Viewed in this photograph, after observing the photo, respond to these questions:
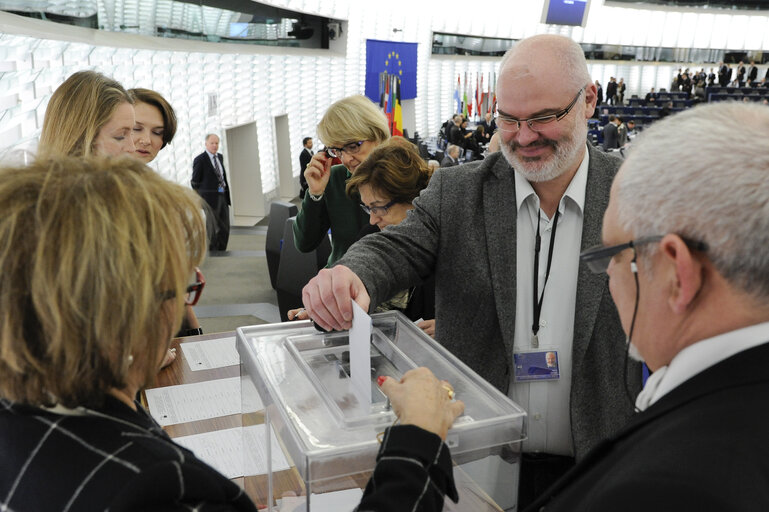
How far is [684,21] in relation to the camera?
27.7 meters

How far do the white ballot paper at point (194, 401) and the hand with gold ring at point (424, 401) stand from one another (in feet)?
2.67

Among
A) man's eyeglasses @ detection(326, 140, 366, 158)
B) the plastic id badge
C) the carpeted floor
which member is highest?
man's eyeglasses @ detection(326, 140, 366, 158)

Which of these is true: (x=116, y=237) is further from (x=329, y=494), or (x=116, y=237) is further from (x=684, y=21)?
(x=684, y=21)

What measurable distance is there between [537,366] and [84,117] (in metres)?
1.75

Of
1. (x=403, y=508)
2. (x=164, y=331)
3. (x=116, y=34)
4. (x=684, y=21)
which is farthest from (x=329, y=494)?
(x=684, y=21)

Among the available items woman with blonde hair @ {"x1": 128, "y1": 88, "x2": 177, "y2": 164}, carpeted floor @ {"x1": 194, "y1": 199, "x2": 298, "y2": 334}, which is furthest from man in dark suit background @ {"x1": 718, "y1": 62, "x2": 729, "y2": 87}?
woman with blonde hair @ {"x1": 128, "y1": 88, "x2": 177, "y2": 164}

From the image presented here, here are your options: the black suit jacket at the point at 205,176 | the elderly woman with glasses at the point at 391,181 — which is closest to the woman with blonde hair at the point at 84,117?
the elderly woman with glasses at the point at 391,181

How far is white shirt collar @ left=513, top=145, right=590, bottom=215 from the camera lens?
1.55 m

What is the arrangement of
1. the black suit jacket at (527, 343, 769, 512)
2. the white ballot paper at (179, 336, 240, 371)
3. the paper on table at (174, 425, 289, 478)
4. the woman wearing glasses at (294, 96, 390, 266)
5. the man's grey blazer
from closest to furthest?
the black suit jacket at (527, 343, 769, 512) → the paper on table at (174, 425, 289, 478) → the man's grey blazer → the white ballot paper at (179, 336, 240, 371) → the woman wearing glasses at (294, 96, 390, 266)

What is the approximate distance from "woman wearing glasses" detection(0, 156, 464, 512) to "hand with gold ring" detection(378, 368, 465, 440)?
0.30ft

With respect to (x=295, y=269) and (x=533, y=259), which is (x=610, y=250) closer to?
(x=533, y=259)

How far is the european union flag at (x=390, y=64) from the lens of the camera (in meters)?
11.9

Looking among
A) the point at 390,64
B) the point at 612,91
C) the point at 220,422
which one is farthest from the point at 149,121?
the point at 612,91

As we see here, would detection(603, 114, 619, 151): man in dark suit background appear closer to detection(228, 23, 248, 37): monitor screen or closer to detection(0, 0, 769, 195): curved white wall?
detection(0, 0, 769, 195): curved white wall
